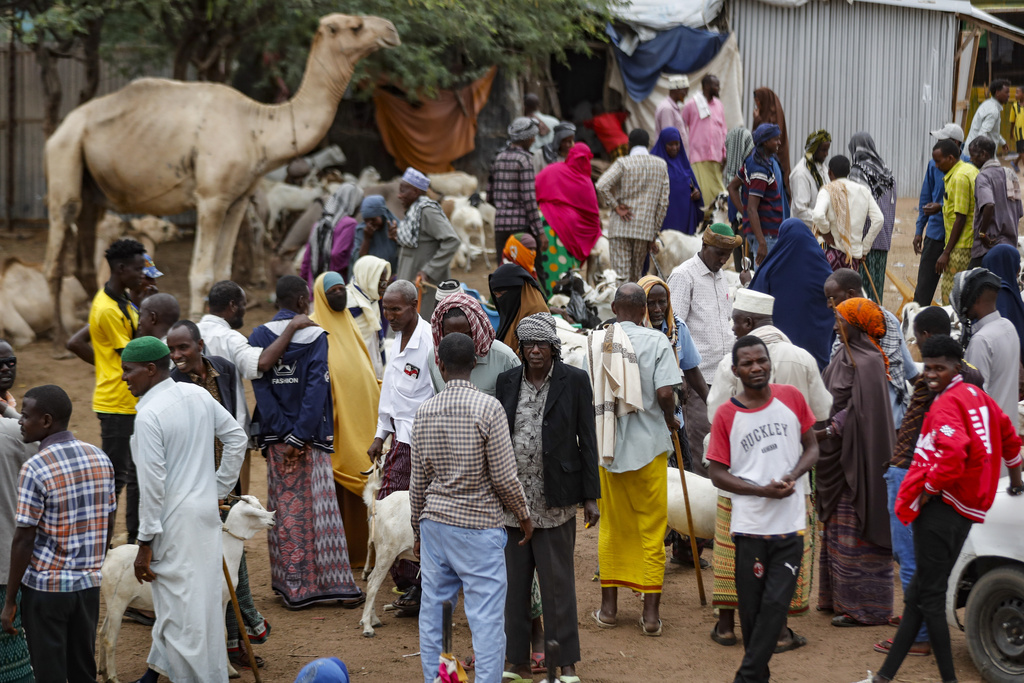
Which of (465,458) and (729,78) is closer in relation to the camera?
(465,458)

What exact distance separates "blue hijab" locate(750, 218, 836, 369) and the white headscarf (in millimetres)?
2999

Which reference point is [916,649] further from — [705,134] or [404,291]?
[705,134]

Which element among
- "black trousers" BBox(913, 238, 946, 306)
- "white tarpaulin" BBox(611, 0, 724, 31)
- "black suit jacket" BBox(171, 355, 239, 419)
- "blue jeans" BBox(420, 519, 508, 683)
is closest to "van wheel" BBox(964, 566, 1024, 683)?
"blue jeans" BBox(420, 519, 508, 683)

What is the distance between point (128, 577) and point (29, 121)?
1303 cm

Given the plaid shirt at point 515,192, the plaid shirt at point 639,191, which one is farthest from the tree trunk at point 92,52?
the plaid shirt at point 639,191

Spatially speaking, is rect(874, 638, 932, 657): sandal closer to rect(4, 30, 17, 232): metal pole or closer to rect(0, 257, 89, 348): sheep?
rect(0, 257, 89, 348): sheep

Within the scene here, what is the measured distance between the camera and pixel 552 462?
527 centimetres

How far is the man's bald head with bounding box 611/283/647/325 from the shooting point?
241 inches

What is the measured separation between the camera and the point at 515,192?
1103 cm

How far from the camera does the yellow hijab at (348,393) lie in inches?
273

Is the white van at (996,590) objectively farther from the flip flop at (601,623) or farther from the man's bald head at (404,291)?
the man's bald head at (404,291)

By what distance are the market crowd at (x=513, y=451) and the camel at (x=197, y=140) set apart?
303 centimetres

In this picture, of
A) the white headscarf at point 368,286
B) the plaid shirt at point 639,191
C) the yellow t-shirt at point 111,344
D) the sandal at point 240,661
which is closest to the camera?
the sandal at point 240,661

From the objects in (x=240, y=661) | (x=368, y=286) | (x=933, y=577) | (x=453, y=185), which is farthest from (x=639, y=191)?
(x=240, y=661)
